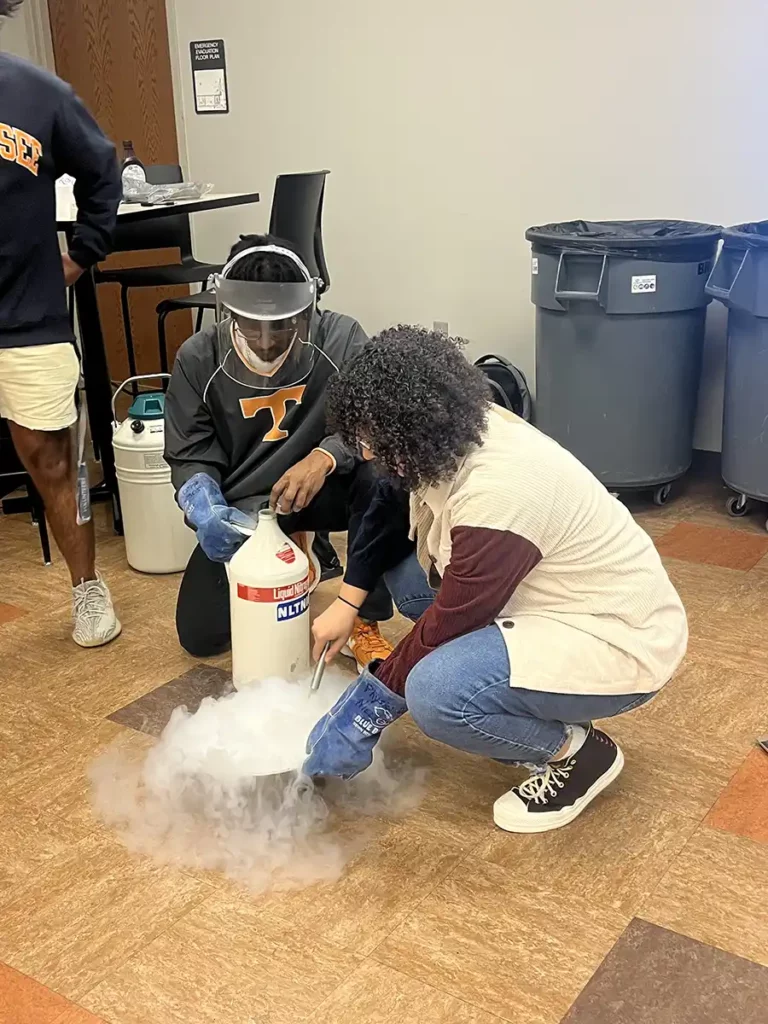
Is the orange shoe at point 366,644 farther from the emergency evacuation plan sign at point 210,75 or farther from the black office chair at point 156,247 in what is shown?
the emergency evacuation plan sign at point 210,75

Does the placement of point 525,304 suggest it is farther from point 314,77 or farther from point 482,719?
point 482,719

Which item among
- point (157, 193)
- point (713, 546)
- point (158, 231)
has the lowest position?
point (713, 546)

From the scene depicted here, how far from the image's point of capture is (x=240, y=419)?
85.0 inches

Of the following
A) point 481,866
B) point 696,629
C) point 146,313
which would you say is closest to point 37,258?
point 481,866

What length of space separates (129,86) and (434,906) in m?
4.03

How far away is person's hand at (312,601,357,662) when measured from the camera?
1718mm

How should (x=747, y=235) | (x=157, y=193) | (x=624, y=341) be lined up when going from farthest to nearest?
(x=157, y=193) → (x=624, y=341) → (x=747, y=235)

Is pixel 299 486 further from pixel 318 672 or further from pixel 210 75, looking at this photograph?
pixel 210 75

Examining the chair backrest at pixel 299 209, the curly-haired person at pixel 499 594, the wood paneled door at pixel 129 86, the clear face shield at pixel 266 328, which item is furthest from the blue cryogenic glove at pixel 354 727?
the wood paneled door at pixel 129 86

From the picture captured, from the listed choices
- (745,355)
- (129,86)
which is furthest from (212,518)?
(129,86)

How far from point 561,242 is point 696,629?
121 centimetres

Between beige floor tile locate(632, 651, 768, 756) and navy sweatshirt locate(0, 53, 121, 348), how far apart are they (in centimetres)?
148

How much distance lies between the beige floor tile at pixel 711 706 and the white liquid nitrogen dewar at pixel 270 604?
0.68 metres

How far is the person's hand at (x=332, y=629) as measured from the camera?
1.72m
